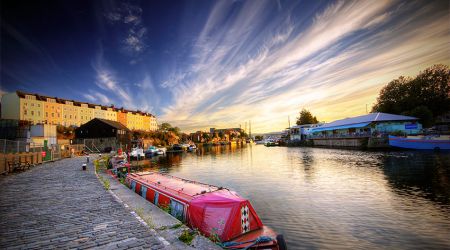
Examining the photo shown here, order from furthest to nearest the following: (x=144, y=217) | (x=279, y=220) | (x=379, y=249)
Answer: (x=279, y=220) → (x=379, y=249) → (x=144, y=217)

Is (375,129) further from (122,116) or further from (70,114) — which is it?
(122,116)

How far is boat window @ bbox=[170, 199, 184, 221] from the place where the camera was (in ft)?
29.8

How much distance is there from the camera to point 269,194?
16344 millimetres

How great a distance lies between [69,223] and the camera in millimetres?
6887

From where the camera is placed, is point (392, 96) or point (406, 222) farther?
point (392, 96)

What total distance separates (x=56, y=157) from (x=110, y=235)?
129 feet

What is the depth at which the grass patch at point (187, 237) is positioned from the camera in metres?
5.27

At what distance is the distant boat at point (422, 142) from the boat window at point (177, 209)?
50.9 meters

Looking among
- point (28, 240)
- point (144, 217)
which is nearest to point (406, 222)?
point (144, 217)

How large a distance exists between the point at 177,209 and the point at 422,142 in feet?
171

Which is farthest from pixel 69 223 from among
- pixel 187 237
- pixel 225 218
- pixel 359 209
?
pixel 359 209

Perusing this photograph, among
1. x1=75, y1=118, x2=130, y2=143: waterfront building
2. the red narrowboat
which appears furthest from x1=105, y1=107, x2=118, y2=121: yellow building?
the red narrowboat

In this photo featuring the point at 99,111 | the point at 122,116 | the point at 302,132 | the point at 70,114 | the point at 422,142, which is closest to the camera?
the point at 422,142

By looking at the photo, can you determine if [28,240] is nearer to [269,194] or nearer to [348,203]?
[269,194]
